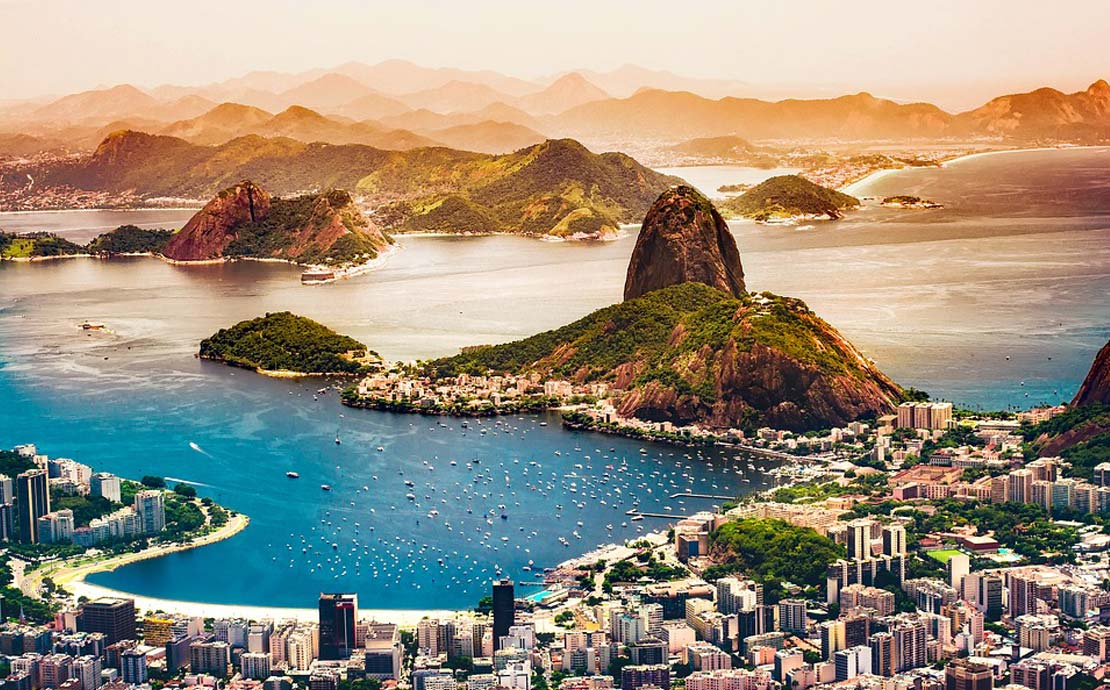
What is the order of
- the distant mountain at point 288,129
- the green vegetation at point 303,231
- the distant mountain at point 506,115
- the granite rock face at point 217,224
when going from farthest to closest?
the distant mountain at point 506,115 → the distant mountain at point 288,129 → the granite rock face at point 217,224 → the green vegetation at point 303,231

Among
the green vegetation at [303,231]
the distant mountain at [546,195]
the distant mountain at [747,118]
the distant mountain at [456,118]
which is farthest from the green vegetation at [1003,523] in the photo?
the distant mountain at [456,118]

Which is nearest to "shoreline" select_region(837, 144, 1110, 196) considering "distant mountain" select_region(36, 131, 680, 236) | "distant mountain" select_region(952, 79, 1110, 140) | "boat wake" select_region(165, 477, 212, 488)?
"distant mountain" select_region(952, 79, 1110, 140)

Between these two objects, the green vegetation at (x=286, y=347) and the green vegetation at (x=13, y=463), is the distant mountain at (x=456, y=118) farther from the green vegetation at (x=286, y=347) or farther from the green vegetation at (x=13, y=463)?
the green vegetation at (x=13, y=463)

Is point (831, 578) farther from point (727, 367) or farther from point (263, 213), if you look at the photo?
point (263, 213)

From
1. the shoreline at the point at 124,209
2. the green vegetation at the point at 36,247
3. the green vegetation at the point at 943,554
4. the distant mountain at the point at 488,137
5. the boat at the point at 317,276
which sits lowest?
the green vegetation at the point at 943,554

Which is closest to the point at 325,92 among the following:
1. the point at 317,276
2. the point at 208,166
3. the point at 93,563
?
the point at 208,166

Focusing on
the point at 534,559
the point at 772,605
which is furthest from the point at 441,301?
the point at 772,605
